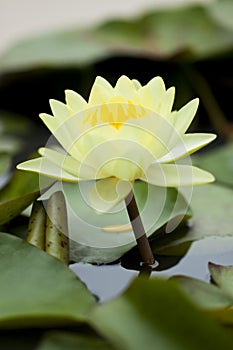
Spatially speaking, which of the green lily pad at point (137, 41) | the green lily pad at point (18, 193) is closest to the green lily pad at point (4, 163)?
the green lily pad at point (18, 193)

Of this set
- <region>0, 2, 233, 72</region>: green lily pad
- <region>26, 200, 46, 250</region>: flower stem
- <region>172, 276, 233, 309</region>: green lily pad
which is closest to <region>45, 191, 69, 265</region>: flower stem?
<region>26, 200, 46, 250</region>: flower stem

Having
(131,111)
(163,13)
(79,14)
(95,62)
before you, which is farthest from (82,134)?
(79,14)

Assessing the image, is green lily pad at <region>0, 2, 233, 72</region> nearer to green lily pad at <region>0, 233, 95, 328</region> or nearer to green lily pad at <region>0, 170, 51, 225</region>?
green lily pad at <region>0, 170, 51, 225</region>

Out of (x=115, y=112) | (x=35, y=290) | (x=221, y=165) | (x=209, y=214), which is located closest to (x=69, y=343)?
(x=35, y=290)

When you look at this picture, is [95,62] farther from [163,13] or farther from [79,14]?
[79,14]

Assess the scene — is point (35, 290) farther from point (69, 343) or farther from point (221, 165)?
point (221, 165)

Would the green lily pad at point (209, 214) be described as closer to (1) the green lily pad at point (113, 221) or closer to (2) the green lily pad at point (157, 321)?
(1) the green lily pad at point (113, 221)
